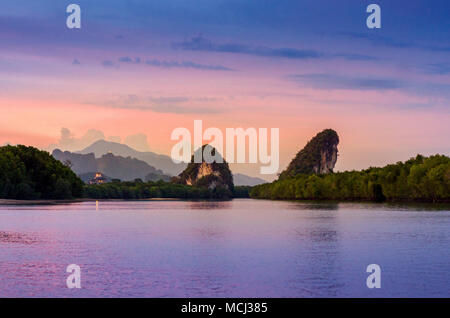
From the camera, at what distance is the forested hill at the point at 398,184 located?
394 ft

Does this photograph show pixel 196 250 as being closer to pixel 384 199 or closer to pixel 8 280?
pixel 8 280

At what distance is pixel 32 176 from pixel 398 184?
78.1 m

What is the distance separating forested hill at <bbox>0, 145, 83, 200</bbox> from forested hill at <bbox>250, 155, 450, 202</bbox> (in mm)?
69519

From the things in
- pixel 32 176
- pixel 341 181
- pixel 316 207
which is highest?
pixel 32 176

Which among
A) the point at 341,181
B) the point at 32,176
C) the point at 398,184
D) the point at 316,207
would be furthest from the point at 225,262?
the point at 341,181

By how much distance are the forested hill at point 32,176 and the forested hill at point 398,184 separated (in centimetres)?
6952

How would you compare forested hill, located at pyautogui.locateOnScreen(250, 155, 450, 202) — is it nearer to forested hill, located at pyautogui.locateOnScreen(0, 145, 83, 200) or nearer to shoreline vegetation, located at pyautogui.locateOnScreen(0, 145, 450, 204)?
shoreline vegetation, located at pyautogui.locateOnScreen(0, 145, 450, 204)

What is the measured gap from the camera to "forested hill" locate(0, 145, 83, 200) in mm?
124750

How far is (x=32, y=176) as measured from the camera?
138000 mm

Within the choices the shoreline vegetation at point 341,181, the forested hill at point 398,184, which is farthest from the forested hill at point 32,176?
the forested hill at point 398,184

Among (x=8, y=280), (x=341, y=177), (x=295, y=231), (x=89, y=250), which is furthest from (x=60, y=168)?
(x=8, y=280)

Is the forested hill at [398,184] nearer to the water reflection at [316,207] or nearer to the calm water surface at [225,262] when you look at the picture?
the water reflection at [316,207]

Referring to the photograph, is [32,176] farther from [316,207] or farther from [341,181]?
[341,181]
